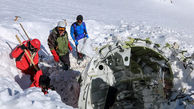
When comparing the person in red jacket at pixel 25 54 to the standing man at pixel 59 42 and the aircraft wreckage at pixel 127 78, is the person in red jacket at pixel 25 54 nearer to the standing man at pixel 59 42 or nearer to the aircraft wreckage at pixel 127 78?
the standing man at pixel 59 42

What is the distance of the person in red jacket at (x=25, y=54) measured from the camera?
4.39m

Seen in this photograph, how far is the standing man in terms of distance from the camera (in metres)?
5.52

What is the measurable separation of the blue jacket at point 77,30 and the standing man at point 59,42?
1.14 m

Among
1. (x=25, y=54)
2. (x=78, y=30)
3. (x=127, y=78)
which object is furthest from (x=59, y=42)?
(x=127, y=78)

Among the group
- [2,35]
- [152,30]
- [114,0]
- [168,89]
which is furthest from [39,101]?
[114,0]

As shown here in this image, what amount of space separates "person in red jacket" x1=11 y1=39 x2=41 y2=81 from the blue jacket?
98.3 inches

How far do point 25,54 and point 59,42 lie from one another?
1379 millimetres

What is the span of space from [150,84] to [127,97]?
74cm

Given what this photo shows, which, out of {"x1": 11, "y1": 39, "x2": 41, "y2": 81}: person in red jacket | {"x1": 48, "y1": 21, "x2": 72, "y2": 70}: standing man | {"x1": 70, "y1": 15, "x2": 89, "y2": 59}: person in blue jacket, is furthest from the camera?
{"x1": 70, "y1": 15, "x2": 89, "y2": 59}: person in blue jacket

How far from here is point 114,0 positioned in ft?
92.9

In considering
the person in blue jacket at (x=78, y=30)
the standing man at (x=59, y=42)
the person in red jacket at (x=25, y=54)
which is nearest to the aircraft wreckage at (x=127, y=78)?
the person in red jacket at (x=25, y=54)

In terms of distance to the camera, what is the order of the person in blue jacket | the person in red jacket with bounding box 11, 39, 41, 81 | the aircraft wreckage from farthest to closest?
the person in blue jacket < the person in red jacket with bounding box 11, 39, 41, 81 < the aircraft wreckage

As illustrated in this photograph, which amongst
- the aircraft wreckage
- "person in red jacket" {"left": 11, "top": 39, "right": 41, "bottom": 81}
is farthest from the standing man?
the aircraft wreckage

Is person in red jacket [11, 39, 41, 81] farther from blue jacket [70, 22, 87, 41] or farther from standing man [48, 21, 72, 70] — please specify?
blue jacket [70, 22, 87, 41]
